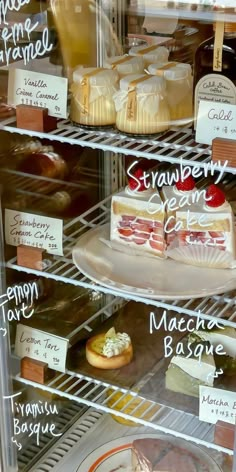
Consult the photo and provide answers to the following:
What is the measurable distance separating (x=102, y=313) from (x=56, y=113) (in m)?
0.68

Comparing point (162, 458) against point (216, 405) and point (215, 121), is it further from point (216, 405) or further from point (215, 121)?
point (215, 121)

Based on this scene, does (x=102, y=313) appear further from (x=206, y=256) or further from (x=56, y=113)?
(x=56, y=113)

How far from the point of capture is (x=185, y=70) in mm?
1679

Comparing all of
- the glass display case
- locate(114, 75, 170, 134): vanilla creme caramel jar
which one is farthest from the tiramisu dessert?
locate(114, 75, 170, 134): vanilla creme caramel jar

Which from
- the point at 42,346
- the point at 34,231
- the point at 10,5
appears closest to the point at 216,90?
the point at 10,5

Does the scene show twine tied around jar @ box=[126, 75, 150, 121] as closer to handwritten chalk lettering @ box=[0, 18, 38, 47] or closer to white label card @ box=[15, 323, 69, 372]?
handwritten chalk lettering @ box=[0, 18, 38, 47]

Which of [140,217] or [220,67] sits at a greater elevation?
[220,67]

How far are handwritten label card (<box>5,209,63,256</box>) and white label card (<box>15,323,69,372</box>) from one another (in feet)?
0.75

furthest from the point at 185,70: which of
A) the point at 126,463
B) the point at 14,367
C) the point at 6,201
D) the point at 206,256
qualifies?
the point at 126,463

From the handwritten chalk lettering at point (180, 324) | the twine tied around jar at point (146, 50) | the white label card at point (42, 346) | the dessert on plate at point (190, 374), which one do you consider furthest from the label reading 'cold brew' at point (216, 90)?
the white label card at point (42, 346)

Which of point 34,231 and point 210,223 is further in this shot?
point 34,231

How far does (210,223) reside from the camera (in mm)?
1711

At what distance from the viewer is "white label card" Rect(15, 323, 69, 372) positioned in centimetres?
196

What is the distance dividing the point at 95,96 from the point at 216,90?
0.29 meters
